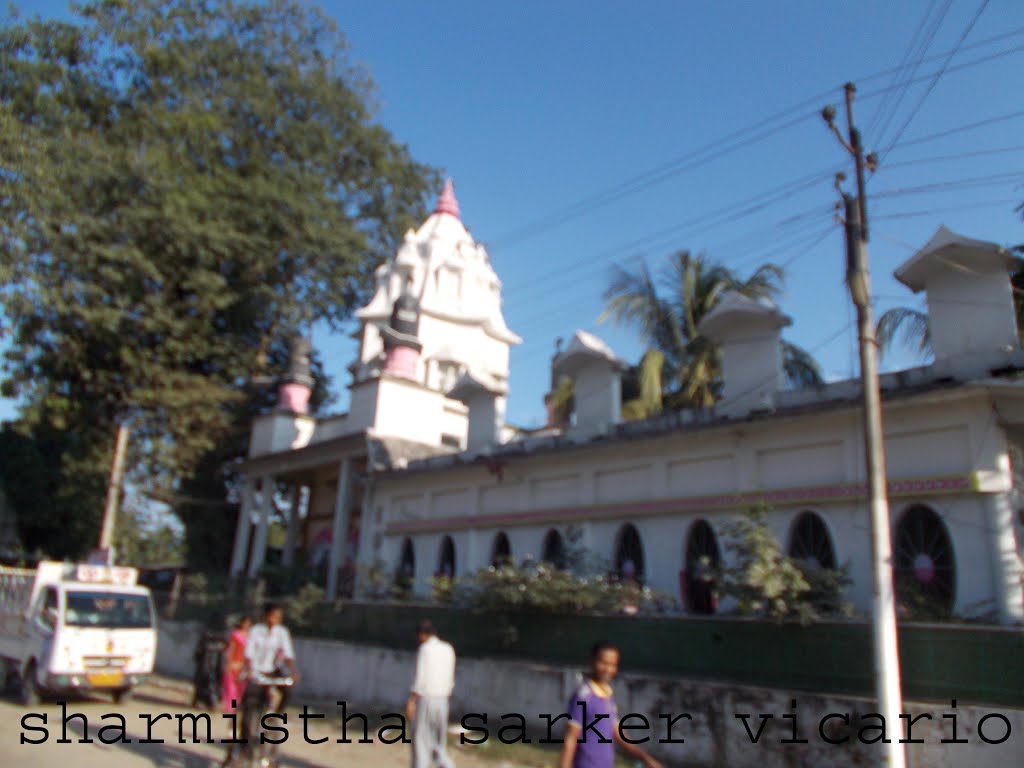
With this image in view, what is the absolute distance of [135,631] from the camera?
555 inches

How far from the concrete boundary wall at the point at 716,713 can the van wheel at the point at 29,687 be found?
515 cm

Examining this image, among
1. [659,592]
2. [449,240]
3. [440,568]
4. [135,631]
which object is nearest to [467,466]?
[440,568]

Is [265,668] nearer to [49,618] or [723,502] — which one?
[723,502]

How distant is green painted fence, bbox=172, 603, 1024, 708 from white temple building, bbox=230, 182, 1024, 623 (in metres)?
1.25

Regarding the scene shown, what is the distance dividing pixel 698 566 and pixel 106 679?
993cm

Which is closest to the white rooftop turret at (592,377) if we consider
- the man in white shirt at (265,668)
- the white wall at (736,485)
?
the white wall at (736,485)

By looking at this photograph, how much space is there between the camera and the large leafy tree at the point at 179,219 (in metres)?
23.2

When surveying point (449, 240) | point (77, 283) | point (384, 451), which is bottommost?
point (384, 451)

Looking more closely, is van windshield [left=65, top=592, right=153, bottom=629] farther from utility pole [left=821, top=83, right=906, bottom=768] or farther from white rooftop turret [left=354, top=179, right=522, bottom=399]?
white rooftop turret [left=354, top=179, right=522, bottom=399]

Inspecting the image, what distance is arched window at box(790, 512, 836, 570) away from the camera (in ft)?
37.0

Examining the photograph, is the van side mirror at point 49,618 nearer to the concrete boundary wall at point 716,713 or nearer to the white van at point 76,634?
the white van at point 76,634

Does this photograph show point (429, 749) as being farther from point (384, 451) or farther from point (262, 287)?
point (262, 287)

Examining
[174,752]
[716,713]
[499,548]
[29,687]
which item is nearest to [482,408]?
[499,548]

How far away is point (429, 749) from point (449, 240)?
86.3 feet
